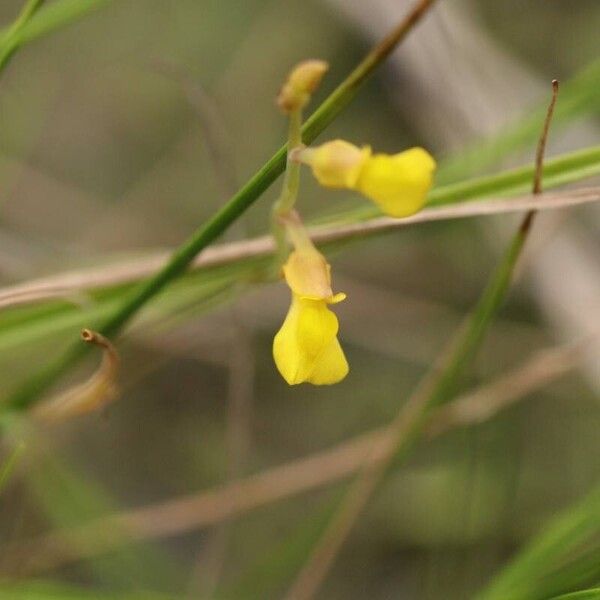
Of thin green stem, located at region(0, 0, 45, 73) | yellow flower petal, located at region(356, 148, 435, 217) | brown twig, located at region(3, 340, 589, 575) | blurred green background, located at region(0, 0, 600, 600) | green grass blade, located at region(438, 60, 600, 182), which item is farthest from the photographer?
blurred green background, located at region(0, 0, 600, 600)

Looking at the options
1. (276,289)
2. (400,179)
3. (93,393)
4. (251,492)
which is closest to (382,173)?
(400,179)

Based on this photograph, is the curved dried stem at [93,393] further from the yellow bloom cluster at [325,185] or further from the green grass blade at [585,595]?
the green grass blade at [585,595]

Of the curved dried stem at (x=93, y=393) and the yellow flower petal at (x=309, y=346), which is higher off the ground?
the curved dried stem at (x=93, y=393)

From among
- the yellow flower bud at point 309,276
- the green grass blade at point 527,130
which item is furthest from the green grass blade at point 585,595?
the green grass blade at point 527,130

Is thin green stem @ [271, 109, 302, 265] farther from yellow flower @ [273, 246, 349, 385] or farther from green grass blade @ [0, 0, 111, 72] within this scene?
green grass blade @ [0, 0, 111, 72]

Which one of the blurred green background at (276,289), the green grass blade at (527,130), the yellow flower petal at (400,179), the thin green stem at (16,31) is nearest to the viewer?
the yellow flower petal at (400,179)

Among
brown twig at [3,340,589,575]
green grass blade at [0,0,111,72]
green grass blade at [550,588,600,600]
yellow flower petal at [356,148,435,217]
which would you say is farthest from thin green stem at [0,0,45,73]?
brown twig at [3,340,589,575]

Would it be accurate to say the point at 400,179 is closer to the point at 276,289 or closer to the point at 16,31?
the point at 16,31
